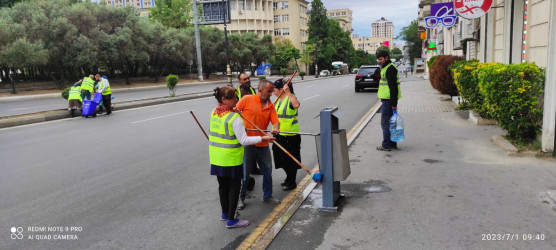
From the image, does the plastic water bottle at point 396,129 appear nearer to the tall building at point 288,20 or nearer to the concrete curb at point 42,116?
the concrete curb at point 42,116

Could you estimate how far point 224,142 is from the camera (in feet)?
13.8

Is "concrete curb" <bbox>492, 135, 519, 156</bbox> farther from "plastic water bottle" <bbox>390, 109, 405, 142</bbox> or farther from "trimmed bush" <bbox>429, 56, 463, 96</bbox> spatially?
"trimmed bush" <bbox>429, 56, 463, 96</bbox>

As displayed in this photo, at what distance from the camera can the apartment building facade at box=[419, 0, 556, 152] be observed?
6348mm

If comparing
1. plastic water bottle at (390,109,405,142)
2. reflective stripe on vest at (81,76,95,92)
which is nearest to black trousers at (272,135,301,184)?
plastic water bottle at (390,109,405,142)

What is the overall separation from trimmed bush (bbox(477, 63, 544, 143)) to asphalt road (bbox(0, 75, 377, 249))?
332cm

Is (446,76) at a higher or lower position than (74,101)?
higher

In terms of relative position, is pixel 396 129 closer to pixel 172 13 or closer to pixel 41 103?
pixel 41 103

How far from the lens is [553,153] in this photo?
6.43 metres

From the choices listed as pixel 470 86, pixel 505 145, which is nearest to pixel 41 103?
pixel 470 86

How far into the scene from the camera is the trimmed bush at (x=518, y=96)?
6715mm

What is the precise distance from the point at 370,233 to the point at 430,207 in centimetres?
102

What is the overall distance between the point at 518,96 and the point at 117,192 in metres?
6.39

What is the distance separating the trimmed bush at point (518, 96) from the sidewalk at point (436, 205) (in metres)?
0.55

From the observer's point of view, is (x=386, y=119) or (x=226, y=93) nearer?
(x=226, y=93)
